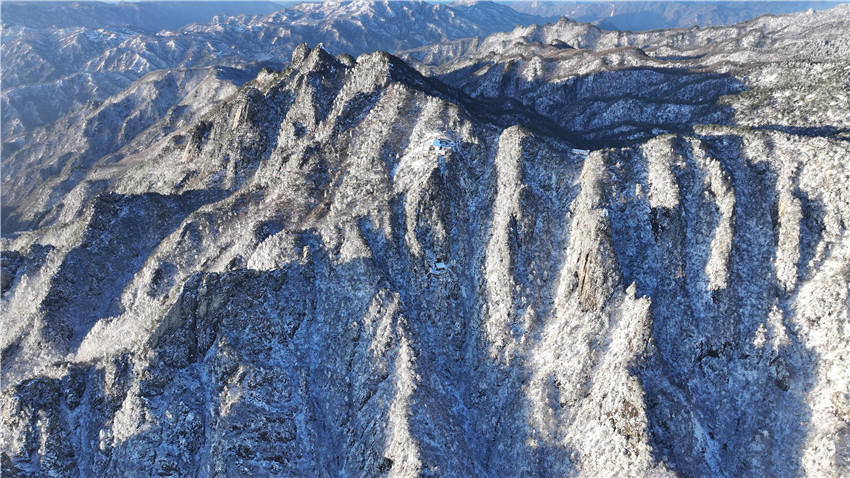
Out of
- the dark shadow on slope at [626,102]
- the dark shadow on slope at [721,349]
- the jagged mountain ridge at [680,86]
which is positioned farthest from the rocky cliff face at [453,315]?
the dark shadow on slope at [626,102]

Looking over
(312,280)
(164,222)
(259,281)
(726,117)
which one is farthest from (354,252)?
(726,117)

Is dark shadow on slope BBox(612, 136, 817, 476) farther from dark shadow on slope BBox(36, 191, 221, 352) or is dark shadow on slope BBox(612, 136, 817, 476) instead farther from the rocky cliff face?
dark shadow on slope BBox(36, 191, 221, 352)

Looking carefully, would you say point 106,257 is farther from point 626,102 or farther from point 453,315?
point 626,102

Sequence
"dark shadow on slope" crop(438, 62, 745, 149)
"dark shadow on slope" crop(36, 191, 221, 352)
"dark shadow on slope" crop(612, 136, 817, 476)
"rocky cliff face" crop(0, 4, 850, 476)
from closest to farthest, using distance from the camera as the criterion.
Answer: "dark shadow on slope" crop(612, 136, 817, 476) → "rocky cliff face" crop(0, 4, 850, 476) → "dark shadow on slope" crop(36, 191, 221, 352) → "dark shadow on slope" crop(438, 62, 745, 149)

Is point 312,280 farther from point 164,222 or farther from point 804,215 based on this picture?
point 804,215

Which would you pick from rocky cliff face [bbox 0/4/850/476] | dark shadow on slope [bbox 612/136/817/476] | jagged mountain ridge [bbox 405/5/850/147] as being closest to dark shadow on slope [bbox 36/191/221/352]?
rocky cliff face [bbox 0/4/850/476]

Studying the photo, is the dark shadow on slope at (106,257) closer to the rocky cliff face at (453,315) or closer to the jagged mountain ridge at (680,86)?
the rocky cliff face at (453,315)
